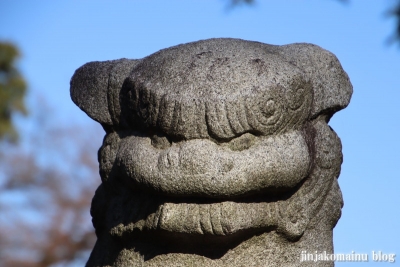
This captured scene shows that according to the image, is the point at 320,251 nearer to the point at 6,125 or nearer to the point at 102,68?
the point at 102,68

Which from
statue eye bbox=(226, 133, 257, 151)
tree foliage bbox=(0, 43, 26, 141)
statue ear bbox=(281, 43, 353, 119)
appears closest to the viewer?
statue eye bbox=(226, 133, 257, 151)

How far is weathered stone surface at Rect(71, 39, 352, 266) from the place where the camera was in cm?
314

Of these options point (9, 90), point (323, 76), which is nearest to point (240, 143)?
point (323, 76)

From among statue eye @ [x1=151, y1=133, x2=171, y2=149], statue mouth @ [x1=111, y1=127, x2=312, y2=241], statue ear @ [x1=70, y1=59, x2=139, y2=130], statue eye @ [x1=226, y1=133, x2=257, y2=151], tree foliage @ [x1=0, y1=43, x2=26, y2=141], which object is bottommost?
statue mouth @ [x1=111, y1=127, x2=312, y2=241]

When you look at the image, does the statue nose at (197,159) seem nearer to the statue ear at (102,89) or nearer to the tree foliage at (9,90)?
the statue ear at (102,89)

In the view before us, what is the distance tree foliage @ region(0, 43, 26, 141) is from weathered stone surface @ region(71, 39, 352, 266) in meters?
7.33

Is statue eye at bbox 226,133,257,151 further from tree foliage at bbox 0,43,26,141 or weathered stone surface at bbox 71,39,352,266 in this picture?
tree foliage at bbox 0,43,26,141

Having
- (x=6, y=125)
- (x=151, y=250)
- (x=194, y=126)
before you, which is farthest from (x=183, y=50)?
(x=6, y=125)

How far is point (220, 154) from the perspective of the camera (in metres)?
3.11

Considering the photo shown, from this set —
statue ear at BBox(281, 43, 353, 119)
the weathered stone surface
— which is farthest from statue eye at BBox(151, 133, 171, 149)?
statue ear at BBox(281, 43, 353, 119)

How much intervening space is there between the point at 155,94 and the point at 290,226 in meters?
0.77

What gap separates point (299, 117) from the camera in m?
3.32

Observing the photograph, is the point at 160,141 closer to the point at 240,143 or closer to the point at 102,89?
the point at 240,143

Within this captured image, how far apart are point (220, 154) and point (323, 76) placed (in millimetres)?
672
